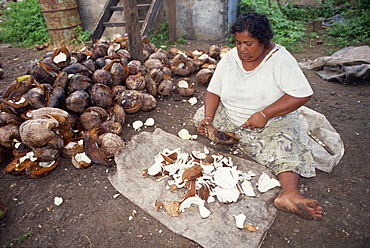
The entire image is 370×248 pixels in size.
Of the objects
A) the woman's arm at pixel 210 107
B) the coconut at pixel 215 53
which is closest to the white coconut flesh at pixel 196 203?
the woman's arm at pixel 210 107

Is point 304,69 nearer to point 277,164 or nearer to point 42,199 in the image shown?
point 277,164

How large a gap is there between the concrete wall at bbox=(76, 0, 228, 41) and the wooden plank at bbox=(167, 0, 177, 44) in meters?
0.09

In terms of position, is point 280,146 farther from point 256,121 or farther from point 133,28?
point 133,28

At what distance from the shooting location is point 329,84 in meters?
3.96

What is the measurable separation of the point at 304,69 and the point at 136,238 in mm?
4359

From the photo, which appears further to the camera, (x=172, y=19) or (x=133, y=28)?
(x=172, y=19)

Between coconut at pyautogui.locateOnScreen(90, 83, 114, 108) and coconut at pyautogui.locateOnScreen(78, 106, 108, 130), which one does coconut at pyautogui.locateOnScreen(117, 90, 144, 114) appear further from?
coconut at pyautogui.locateOnScreen(78, 106, 108, 130)

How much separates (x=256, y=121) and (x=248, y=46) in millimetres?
693

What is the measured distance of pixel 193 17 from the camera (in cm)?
627

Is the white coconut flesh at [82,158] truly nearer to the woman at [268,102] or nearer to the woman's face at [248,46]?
the woman at [268,102]

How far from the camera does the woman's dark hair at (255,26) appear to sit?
1925mm

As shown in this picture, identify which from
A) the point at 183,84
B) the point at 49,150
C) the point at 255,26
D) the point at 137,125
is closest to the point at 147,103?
the point at 137,125

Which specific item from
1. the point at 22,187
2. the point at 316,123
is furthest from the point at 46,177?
the point at 316,123

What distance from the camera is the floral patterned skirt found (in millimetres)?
2074
